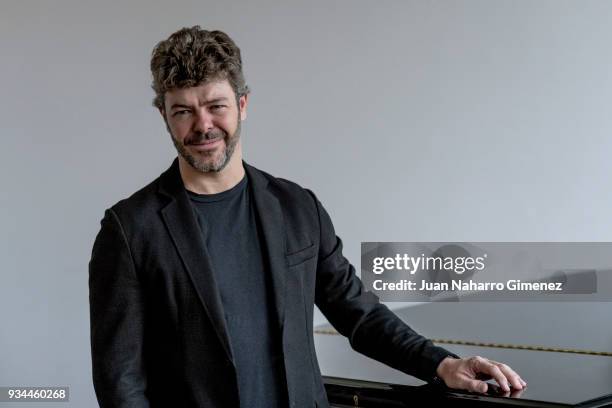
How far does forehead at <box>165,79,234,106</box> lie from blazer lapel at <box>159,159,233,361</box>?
175mm

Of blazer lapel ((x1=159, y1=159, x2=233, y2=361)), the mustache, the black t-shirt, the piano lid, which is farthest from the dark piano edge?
the mustache

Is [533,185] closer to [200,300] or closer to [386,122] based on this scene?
[386,122]

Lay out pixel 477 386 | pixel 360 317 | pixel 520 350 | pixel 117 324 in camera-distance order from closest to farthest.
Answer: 1. pixel 117 324
2. pixel 477 386
3. pixel 360 317
4. pixel 520 350

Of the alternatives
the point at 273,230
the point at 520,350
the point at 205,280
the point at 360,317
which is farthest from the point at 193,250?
the point at 520,350

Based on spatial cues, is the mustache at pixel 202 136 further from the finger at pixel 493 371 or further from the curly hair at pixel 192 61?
the finger at pixel 493 371

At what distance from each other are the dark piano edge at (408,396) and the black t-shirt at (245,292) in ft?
1.12

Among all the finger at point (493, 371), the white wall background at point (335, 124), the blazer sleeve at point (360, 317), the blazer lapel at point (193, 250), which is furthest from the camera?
the white wall background at point (335, 124)

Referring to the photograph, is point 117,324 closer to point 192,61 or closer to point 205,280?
point 205,280

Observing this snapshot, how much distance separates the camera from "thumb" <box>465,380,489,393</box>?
74.0 inches

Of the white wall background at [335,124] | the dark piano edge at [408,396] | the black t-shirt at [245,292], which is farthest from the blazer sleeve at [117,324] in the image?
the white wall background at [335,124]

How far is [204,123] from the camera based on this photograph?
180 cm

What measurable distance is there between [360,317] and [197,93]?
2.00 ft

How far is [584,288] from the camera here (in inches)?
143

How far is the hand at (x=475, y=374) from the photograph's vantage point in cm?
189
